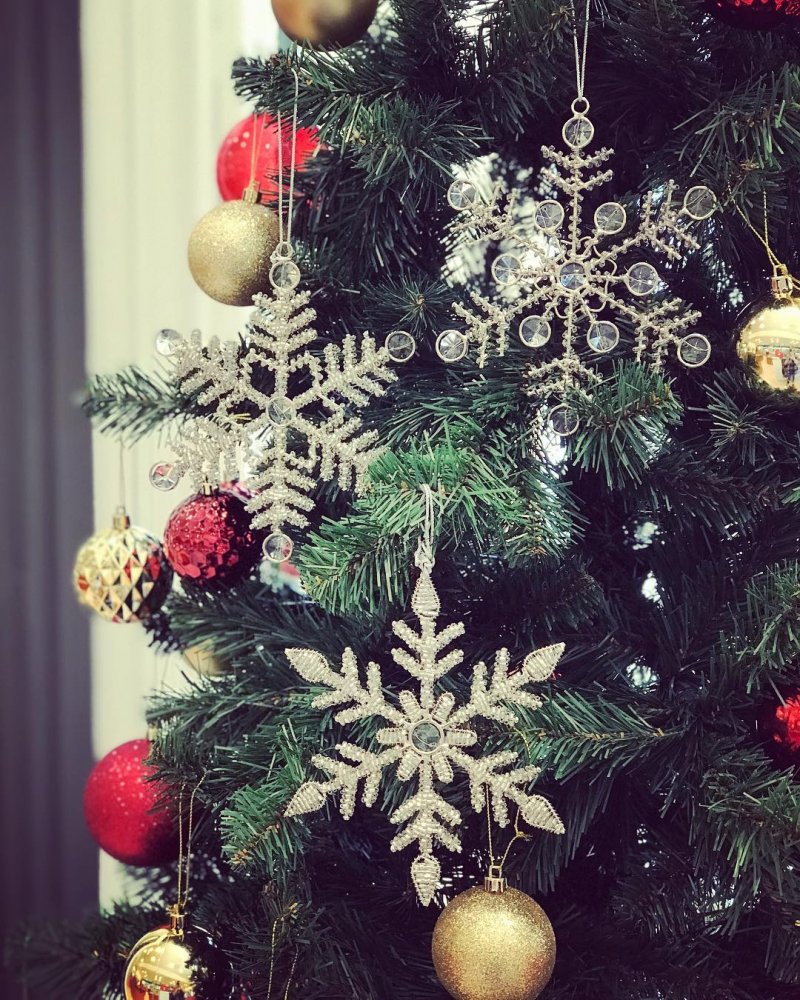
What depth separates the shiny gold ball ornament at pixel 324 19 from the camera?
686 mm

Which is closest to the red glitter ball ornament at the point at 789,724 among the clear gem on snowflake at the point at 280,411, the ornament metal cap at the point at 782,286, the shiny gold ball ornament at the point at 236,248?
the ornament metal cap at the point at 782,286

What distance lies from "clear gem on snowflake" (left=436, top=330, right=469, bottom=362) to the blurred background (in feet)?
2.43

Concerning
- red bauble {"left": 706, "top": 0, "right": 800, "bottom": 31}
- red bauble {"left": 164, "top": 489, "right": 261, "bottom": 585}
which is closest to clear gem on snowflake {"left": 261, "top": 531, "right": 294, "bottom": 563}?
red bauble {"left": 164, "top": 489, "right": 261, "bottom": 585}

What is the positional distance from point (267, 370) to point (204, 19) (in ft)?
2.54

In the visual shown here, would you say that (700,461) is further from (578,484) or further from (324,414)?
(324,414)

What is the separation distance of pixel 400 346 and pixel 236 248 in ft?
0.59

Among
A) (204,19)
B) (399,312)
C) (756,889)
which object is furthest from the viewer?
(204,19)

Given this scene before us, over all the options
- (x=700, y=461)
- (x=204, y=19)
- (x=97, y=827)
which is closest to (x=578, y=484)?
(x=700, y=461)

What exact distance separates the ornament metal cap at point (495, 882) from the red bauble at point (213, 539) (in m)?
0.31

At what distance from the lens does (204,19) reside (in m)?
1.27

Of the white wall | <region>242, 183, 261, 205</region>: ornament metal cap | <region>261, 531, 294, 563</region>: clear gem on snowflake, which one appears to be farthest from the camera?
the white wall

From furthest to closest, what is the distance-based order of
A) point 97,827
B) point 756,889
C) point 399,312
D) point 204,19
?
1. point 204,19
2. point 97,827
3. point 399,312
4. point 756,889

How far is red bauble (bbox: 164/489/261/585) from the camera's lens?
2.48 feet

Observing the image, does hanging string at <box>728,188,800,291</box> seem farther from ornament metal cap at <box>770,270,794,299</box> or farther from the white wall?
the white wall
